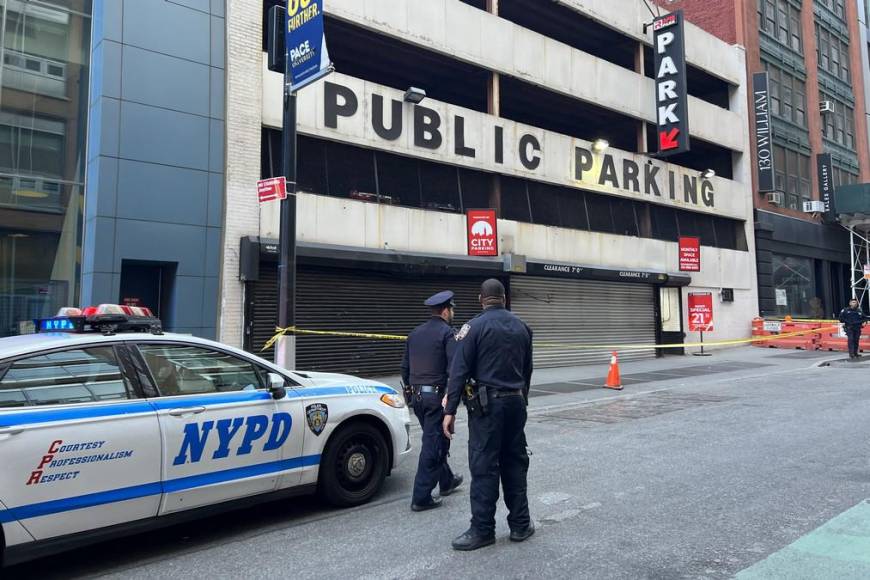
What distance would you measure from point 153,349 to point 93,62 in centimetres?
910

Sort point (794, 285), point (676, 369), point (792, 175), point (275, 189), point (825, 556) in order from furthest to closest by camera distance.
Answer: point (792, 175) < point (794, 285) < point (676, 369) < point (275, 189) < point (825, 556)

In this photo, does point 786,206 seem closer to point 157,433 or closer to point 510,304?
point 510,304

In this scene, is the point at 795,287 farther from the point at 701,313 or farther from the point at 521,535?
the point at 521,535

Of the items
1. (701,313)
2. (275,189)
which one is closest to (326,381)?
(275,189)

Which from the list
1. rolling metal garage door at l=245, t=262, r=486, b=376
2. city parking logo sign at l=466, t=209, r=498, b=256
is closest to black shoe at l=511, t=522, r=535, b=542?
rolling metal garage door at l=245, t=262, r=486, b=376

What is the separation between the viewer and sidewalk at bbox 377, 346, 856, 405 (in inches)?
533

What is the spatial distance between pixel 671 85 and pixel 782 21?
510 inches

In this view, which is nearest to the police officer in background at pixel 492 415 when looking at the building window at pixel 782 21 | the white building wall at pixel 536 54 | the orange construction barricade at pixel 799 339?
the white building wall at pixel 536 54

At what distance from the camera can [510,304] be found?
17.0 meters

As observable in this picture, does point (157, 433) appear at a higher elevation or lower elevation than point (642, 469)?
higher

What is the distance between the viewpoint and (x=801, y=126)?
2962cm

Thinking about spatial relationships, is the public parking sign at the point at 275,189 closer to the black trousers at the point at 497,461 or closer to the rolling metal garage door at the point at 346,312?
the rolling metal garage door at the point at 346,312

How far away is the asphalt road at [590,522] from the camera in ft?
13.1

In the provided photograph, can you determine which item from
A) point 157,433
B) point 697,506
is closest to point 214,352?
point 157,433
